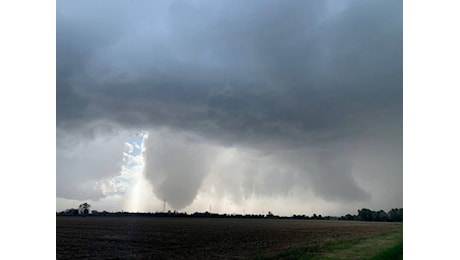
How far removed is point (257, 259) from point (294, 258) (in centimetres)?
220
